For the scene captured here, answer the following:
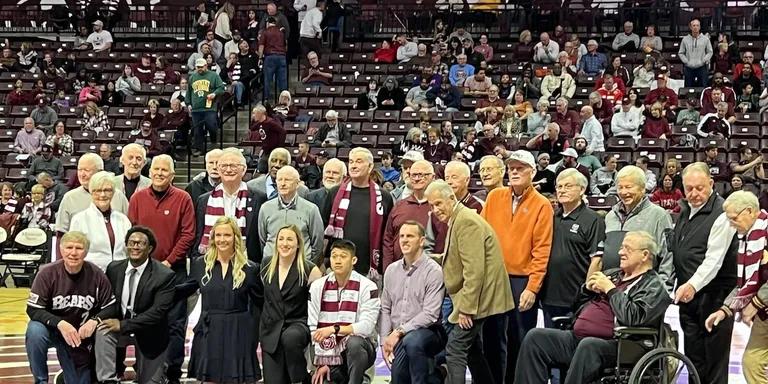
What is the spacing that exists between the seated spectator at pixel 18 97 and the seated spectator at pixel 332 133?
5238mm

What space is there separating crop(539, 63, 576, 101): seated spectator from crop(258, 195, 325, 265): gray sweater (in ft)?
32.2

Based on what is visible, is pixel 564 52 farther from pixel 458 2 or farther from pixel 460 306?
pixel 460 306

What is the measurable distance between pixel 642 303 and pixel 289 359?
215cm

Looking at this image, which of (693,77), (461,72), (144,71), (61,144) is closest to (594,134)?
(461,72)

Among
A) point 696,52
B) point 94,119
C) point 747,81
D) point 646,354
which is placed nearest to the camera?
point 646,354

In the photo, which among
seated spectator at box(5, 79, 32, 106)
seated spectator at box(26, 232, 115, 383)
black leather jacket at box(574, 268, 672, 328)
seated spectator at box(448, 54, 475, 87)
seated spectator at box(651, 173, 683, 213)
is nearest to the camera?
black leather jacket at box(574, 268, 672, 328)

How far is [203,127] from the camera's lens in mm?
17484

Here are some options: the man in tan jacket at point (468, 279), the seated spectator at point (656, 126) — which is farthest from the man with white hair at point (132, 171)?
the seated spectator at point (656, 126)

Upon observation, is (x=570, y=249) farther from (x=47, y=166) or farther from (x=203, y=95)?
(x=47, y=166)

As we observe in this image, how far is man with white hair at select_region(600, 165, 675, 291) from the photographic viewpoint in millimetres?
7453

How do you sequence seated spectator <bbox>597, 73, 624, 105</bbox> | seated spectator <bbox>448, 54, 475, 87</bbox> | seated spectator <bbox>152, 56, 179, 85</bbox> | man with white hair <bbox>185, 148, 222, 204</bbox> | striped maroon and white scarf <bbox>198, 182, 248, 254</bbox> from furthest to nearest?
seated spectator <bbox>152, 56, 179, 85</bbox>, seated spectator <bbox>448, 54, 475, 87</bbox>, seated spectator <bbox>597, 73, 624, 105</bbox>, man with white hair <bbox>185, 148, 222, 204</bbox>, striped maroon and white scarf <bbox>198, 182, 248, 254</bbox>

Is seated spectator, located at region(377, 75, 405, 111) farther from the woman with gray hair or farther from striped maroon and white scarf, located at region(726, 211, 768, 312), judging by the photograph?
striped maroon and white scarf, located at region(726, 211, 768, 312)

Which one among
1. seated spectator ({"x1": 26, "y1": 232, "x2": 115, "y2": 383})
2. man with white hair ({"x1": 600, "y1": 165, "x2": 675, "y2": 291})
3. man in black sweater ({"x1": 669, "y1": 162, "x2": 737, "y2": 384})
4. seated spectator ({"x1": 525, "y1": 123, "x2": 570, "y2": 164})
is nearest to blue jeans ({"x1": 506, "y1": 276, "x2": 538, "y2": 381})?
man with white hair ({"x1": 600, "y1": 165, "x2": 675, "y2": 291})

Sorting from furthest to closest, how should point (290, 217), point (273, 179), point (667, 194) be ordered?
point (667, 194), point (273, 179), point (290, 217)
